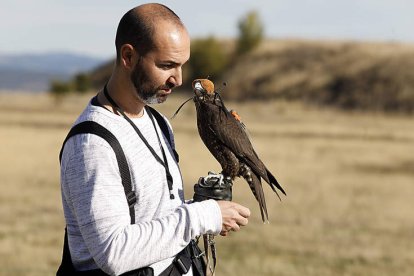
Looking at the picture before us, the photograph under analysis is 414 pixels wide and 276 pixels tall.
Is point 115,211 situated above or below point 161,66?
below

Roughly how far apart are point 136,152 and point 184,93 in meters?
101

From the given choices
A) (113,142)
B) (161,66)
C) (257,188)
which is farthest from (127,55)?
(257,188)

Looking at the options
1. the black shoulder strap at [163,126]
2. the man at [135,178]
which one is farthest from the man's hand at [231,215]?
the black shoulder strap at [163,126]

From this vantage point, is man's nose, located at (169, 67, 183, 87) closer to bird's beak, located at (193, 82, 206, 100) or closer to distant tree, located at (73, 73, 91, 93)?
bird's beak, located at (193, 82, 206, 100)

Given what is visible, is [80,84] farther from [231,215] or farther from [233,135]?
[231,215]

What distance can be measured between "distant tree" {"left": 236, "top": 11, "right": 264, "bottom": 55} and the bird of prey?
128743 mm

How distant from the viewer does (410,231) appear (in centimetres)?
1762

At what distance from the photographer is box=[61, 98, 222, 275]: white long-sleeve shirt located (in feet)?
10.7

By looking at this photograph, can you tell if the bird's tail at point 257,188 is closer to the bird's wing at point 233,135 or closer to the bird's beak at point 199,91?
the bird's wing at point 233,135

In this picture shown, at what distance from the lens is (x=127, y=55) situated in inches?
137

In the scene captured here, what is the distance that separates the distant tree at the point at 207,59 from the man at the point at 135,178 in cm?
11626

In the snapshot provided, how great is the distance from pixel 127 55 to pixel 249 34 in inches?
5116

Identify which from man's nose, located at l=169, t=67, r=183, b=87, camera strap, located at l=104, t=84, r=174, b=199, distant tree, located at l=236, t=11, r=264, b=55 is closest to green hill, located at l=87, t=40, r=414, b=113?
distant tree, located at l=236, t=11, r=264, b=55

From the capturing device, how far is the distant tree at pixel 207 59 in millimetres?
122812
